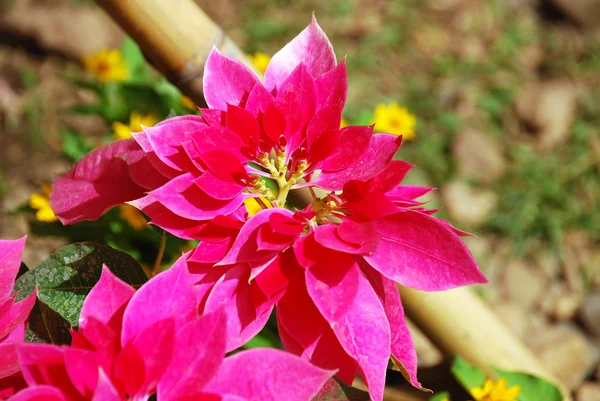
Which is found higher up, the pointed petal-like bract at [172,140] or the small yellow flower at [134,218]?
the pointed petal-like bract at [172,140]

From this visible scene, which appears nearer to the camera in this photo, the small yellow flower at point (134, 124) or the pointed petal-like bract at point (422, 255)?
the pointed petal-like bract at point (422, 255)

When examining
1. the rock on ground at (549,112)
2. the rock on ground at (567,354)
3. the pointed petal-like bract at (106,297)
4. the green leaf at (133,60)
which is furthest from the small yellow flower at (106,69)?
the rock on ground at (549,112)

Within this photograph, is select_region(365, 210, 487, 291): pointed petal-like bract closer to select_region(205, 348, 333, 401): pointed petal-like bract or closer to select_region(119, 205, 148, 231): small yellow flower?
select_region(205, 348, 333, 401): pointed petal-like bract

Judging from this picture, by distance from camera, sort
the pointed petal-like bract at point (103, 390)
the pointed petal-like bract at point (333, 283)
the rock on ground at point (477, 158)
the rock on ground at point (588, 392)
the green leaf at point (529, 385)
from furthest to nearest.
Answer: the rock on ground at point (477, 158) < the rock on ground at point (588, 392) < the green leaf at point (529, 385) < the pointed petal-like bract at point (333, 283) < the pointed petal-like bract at point (103, 390)

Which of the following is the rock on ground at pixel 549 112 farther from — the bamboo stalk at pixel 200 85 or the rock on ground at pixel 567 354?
the bamboo stalk at pixel 200 85

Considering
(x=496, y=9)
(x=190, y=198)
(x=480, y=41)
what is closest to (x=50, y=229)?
(x=190, y=198)

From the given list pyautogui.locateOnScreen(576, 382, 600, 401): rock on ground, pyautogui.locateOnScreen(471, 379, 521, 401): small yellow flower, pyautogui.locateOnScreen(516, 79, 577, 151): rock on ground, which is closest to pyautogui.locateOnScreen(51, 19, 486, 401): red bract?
pyautogui.locateOnScreen(471, 379, 521, 401): small yellow flower
